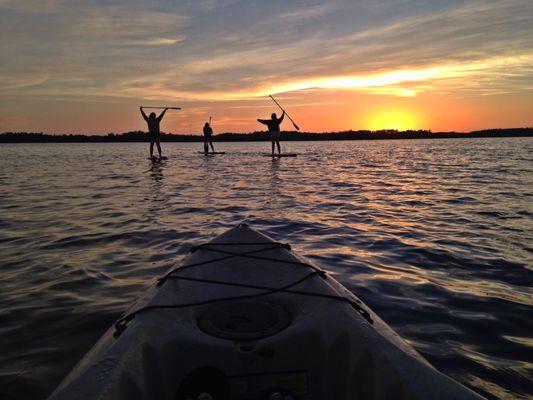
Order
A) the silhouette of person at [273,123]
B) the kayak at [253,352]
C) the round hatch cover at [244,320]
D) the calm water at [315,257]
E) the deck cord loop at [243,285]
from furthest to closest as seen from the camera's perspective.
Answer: the silhouette of person at [273,123], the calm water at [315,257], the deck cord loop at [243,285], the round hatch cover at [244,320], the kayak at [253,352]

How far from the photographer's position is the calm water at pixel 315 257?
3490mm

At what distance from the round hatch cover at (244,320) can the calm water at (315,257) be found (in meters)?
1.37

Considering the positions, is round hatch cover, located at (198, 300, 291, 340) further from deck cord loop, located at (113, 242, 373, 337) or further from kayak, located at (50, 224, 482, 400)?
deck cord loop, located at (113, 242, 373, 337)

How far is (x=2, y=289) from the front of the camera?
4836 millimetres

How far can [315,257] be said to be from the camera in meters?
6.23

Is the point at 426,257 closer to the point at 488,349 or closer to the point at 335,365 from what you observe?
the point at 488,349

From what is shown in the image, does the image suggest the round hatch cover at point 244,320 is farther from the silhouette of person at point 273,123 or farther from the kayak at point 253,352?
the silhouette of person at point 273,123

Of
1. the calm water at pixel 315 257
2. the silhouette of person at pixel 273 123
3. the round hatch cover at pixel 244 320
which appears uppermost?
the silhouette of person at pixel 273 123

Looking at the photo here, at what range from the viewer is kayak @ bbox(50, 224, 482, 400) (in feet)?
7.08

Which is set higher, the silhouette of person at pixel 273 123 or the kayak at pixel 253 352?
the silhouette of person at pixel 273 123

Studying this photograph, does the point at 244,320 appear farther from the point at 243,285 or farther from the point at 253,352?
the point at 243,285

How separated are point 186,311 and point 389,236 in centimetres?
517

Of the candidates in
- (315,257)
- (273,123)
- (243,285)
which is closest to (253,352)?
(243,285)

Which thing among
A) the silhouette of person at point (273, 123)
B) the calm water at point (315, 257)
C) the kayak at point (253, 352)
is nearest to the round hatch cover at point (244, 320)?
the kayak at point (253, 352)
